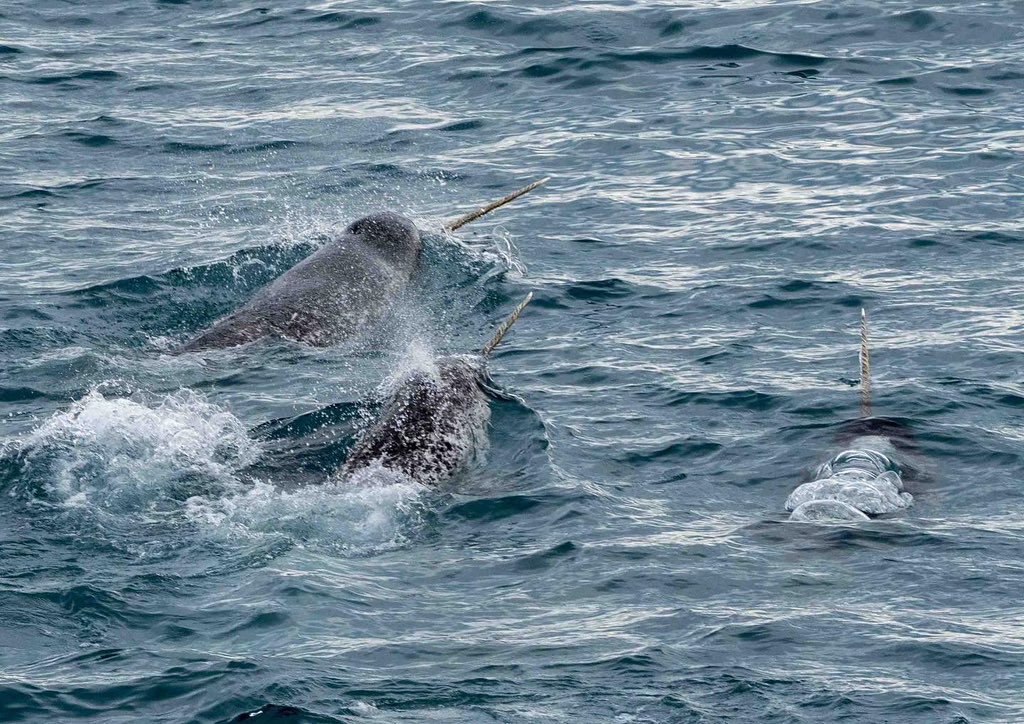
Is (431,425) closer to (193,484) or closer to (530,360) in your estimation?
(193,484)

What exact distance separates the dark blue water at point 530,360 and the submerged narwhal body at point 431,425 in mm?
253

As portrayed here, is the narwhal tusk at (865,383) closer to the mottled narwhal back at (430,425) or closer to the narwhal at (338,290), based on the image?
the mottled narwhal back at (430,425)

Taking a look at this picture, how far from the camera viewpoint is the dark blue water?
353 inches

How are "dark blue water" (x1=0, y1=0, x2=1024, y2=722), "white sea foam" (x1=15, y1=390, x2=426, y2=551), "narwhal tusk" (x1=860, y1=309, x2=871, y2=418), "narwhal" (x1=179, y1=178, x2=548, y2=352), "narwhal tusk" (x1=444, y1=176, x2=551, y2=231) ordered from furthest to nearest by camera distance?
Answer: "narwhal tusk" (x1=444, y1=176, x2=551, y2=231) < "narwhal" (x1=179, y1=178, x2=548, y2=352) < "narwhal tusk" (x1=860, y1=309, x2=871, y2=418) < "white sea foam" (x1=15, y1=390, x2=426, y2=551) < "dark blue water" (x1=0, y1=0, x2=1024, y2=722)

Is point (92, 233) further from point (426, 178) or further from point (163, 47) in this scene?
point (163, 47)

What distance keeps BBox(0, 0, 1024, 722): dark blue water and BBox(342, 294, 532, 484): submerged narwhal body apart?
0.83 feet

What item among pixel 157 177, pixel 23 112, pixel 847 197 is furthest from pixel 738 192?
pixel 23 112

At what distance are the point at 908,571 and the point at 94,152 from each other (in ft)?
45.8

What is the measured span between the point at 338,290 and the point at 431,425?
12.6 ft

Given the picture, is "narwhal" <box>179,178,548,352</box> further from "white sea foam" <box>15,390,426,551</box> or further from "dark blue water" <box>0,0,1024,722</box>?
"white sea foam" <box>15,390,426,551</box>

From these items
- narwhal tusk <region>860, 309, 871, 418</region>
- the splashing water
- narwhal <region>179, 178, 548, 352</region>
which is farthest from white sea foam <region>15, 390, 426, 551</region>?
narwhal tusk <region>860, 309, 871, 418</region>

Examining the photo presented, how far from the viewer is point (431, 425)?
1218 cm

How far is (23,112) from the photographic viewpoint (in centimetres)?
2225

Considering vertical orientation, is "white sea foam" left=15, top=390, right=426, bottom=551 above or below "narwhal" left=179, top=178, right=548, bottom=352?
below
